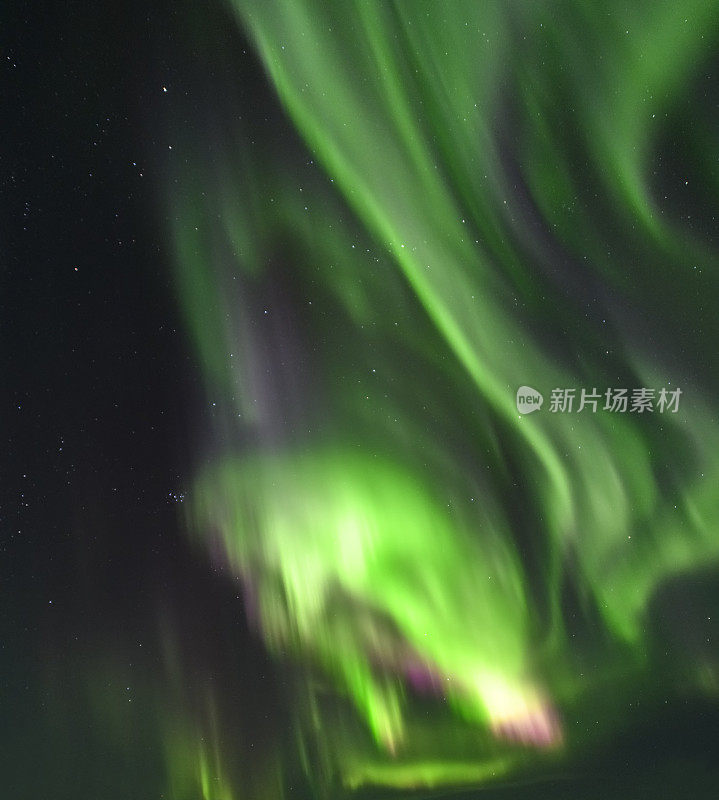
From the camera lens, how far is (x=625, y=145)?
52cm

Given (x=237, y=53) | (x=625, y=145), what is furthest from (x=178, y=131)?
(x=625, y=145)

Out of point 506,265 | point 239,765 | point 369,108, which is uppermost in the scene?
point 369,108

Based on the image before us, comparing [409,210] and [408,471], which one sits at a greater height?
[409,210]

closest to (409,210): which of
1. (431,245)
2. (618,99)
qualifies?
(431,245)

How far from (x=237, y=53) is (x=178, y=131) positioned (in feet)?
0.21

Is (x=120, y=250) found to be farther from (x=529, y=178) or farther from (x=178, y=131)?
(x=529, y=178)

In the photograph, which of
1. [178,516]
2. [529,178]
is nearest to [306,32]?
[529,178]

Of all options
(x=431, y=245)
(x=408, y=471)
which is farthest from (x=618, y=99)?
(x=408, y=471)

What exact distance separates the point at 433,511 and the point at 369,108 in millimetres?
278

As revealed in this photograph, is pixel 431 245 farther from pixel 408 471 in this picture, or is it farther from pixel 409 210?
pixel 408 471

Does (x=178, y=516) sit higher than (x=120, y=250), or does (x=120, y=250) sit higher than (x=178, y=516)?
(x=120, y=250)

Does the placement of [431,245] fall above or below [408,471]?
above

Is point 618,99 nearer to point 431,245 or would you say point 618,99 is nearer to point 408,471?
point 431,245

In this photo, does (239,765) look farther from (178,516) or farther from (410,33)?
(410,33)
